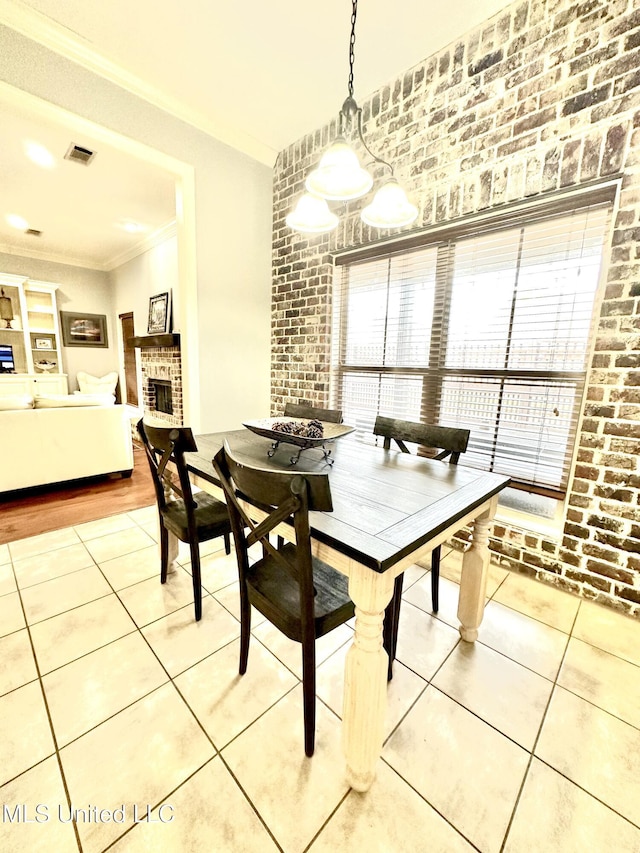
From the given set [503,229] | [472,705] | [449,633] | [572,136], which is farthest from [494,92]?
[472,705]

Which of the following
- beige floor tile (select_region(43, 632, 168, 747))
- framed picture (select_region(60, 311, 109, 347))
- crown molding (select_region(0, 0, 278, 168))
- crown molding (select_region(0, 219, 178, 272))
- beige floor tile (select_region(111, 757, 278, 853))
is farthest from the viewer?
framed picture (select_region(60, 311, 109, 347))

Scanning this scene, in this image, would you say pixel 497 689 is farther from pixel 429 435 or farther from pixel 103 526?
pixel 103 526

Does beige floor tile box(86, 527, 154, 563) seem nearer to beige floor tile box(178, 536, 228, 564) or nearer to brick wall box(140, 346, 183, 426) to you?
beige floor tile box(178, 536, 228, 564)

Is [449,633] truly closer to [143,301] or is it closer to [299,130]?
[299,130]

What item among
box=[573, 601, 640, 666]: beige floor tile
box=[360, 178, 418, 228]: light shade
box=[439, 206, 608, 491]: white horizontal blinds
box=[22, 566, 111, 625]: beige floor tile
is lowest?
box=[22, 566, 111, 625]: beige floor tile

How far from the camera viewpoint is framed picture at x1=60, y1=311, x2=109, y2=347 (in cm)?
618

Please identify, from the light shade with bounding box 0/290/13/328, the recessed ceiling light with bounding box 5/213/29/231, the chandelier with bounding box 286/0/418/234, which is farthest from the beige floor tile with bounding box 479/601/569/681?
the light shade with bounding box 0/290/13/328

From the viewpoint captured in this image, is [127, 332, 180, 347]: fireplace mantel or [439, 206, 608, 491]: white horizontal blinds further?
[127, 332, 180, 347]: fireplace mantel

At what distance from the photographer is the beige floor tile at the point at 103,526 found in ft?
7.97

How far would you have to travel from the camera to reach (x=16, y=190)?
368cm

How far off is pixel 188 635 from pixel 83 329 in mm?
6608

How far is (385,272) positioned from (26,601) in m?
3.03

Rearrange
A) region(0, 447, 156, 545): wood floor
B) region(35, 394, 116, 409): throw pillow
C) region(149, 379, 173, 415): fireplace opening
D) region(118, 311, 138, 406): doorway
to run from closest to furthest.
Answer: region(0, 447, 156, 545): wood floor < region(35, 394, 116, 409): throw pillow < region(149, 379, 173, 415): fireplace opening < region(118, 311, 138, 406): doorway

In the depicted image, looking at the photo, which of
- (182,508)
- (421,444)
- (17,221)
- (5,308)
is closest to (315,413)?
(421,444)
